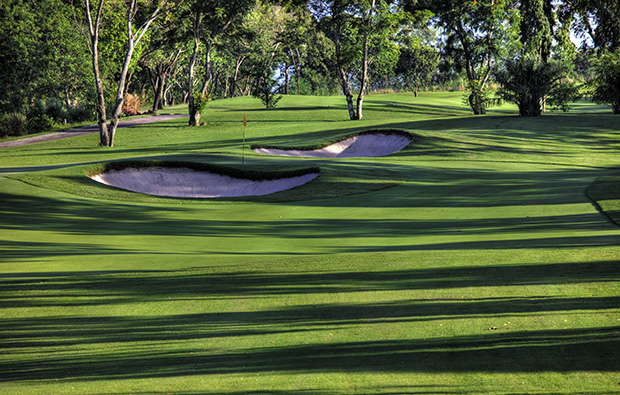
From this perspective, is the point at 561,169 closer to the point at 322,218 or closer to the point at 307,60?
the point at 322,218

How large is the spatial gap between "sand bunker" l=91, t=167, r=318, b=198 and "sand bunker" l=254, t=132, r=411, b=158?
1105cm

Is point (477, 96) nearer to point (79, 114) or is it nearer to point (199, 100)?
point (199, 100)

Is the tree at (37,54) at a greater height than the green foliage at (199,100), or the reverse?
the tree at (37,54)

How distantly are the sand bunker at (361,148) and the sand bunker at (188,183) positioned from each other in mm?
11051

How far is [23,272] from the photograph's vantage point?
30.1 feet

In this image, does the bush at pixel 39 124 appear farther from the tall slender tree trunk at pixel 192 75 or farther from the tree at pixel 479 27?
the tree at pixel 479 27

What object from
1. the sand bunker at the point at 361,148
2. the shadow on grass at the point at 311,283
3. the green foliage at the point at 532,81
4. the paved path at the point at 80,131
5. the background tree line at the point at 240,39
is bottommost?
the shadow on grass at the point at 311,283

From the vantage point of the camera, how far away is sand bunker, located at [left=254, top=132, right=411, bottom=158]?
34.9 m

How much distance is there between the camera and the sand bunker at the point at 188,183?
23.1m

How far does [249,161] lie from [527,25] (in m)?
36.9

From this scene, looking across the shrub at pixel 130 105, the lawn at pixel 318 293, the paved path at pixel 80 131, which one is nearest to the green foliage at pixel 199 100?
the paved path at pixel 80 131

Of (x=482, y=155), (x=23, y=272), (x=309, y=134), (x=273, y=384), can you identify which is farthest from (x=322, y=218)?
(x=309, y=134)

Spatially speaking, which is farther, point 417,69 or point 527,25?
point 417,69

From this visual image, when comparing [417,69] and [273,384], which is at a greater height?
[417,69]
